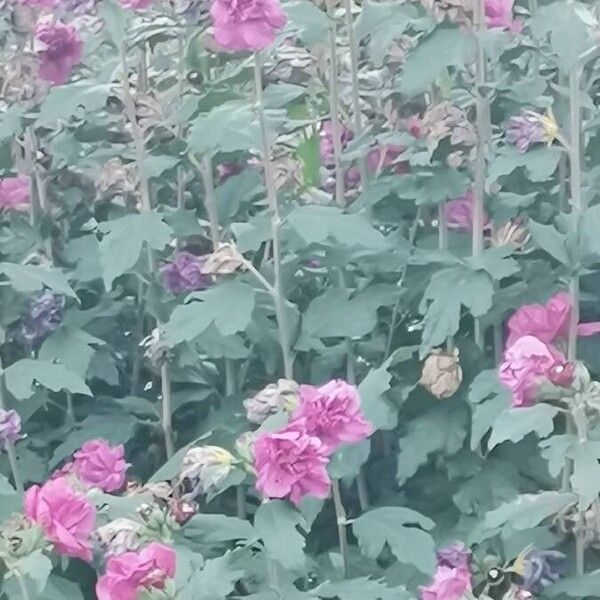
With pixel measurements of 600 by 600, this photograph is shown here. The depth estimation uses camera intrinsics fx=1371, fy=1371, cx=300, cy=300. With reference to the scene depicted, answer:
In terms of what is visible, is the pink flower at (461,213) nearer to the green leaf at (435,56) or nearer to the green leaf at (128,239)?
the green leaf at (435,56)

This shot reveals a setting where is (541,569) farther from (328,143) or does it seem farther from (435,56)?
(328,143)

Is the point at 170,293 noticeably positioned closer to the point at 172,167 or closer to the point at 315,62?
the point at 172,167

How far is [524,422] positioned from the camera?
60.4 inches

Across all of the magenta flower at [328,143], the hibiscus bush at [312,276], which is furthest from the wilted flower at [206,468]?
the magenta flower at [328,143]

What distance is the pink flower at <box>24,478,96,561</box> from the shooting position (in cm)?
146

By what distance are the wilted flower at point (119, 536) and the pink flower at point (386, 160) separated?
31.0 inches

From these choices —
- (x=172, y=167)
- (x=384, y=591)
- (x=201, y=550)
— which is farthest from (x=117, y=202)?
(x=384, y=591)

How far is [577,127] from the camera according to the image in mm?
1868

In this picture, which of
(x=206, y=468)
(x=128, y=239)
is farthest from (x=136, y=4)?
(x=206, y=468)

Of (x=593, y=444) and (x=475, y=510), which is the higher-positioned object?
(x=593, y=444)

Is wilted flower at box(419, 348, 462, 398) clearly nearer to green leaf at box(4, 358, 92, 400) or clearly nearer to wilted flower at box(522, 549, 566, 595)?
wilted flower at box(522, 549, 566, 595)

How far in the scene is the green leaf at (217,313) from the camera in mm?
1820

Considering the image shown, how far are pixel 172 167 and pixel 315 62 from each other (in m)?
0.27

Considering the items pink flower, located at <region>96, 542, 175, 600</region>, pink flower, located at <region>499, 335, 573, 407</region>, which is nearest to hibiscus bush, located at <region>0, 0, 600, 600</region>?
pink flower, located at <region>499, 335, 573, 407</region>
